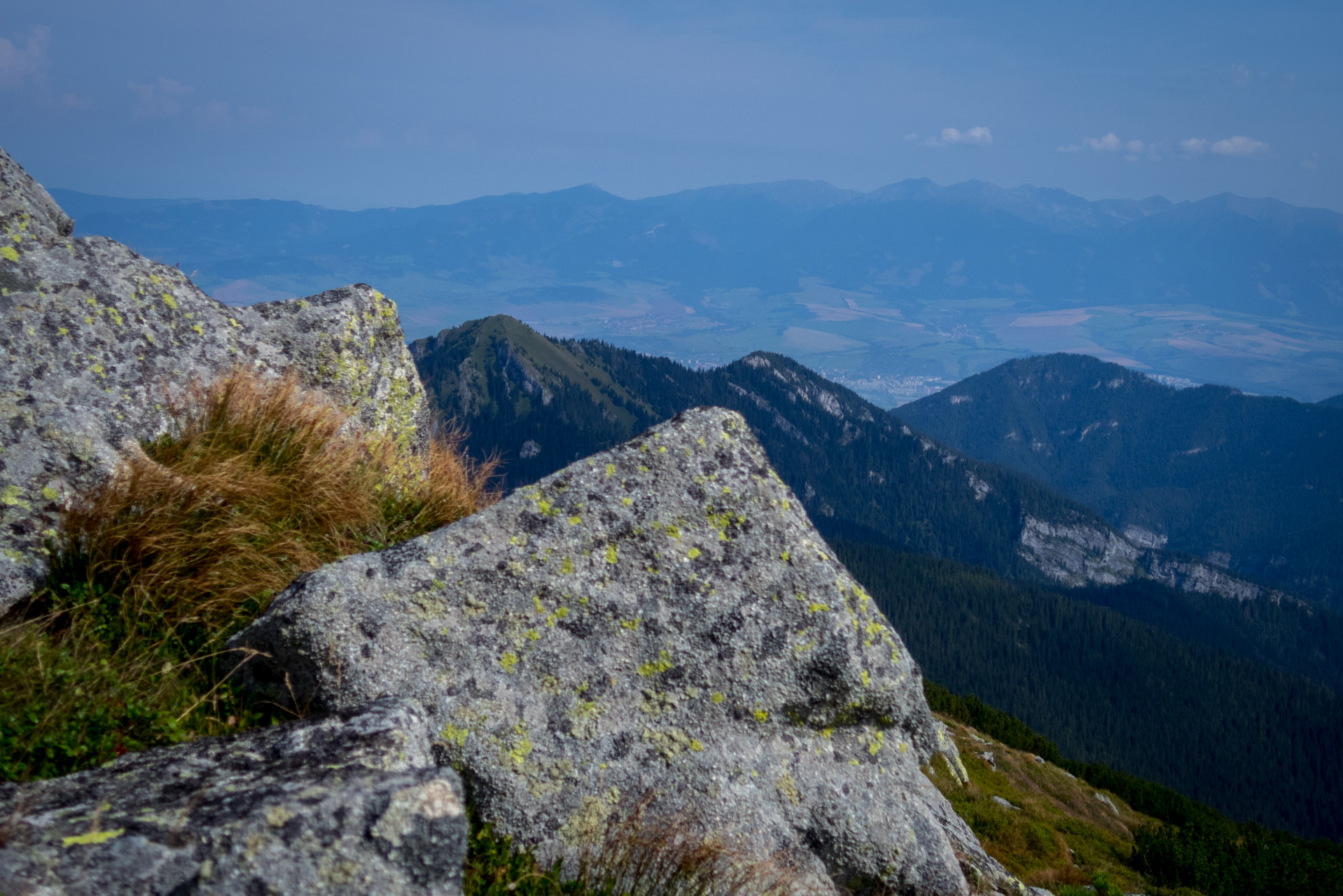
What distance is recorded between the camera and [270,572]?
6273 mm

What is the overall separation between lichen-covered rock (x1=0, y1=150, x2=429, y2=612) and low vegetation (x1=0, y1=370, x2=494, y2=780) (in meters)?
0.25

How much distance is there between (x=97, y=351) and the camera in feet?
23.6

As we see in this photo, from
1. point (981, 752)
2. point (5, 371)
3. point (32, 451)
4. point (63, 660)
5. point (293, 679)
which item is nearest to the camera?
point (63, 660)

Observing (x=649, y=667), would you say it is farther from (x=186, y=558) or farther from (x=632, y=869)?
(x=186, y=558)

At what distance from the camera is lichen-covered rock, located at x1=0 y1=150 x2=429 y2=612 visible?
595 cm

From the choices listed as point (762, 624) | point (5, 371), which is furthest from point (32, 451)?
point (762, 624)

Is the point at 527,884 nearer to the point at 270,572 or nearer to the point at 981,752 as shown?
the point at 270,572

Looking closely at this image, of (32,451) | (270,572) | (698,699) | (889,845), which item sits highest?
(32,451)

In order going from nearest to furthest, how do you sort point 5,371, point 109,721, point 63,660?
point 109,721 → point 63,660 → point 5,371

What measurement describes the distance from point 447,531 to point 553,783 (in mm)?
2373

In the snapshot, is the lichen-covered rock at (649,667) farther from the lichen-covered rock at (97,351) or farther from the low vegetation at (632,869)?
the lichen-covered rock at (97,351)

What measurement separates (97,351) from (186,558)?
2853mm

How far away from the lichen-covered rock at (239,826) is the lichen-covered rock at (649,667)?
4.72 ft

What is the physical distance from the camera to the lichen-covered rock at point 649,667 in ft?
18.1
